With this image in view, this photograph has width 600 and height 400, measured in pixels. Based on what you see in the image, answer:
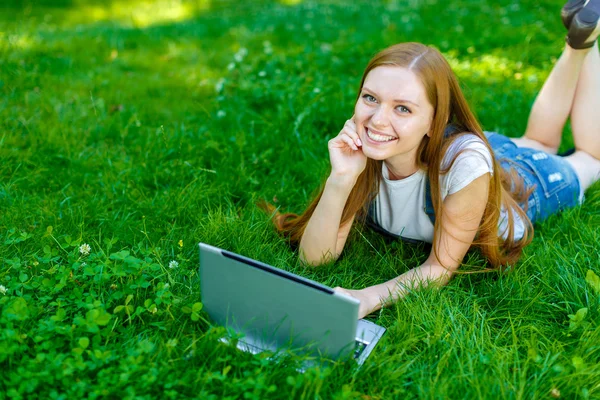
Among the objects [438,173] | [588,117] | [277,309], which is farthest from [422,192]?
[588,117]

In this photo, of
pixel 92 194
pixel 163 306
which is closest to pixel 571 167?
pixel 163 306

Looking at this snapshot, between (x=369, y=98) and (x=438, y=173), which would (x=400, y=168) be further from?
(x=369, y=98)

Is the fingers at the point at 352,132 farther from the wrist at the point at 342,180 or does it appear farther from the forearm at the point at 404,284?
the forearm at the point at 404,284

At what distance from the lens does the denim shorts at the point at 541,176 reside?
302 cm

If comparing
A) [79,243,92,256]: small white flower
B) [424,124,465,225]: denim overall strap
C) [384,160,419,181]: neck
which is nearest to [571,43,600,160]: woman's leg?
[424,124,465,225]: denim overall strap

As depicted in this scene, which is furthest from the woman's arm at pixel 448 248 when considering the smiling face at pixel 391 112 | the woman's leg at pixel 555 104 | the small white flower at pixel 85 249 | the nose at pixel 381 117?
the woman's leg at pixel 555 104

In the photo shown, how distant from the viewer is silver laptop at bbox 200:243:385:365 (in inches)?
72.0

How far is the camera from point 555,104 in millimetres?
3385

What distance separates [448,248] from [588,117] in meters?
1.50

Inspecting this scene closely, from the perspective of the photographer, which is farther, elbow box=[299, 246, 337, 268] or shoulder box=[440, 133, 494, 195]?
elbow box=[299, 246, 337, 268]

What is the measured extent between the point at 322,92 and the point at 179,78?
5.04 feet

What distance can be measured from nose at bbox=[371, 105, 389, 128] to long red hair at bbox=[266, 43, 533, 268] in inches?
7.1

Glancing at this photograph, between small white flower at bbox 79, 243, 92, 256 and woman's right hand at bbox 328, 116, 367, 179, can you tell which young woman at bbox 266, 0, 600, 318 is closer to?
woman's right hand at bbox 328, 116, 367, 179

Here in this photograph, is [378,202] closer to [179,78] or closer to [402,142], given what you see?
[402,142]
